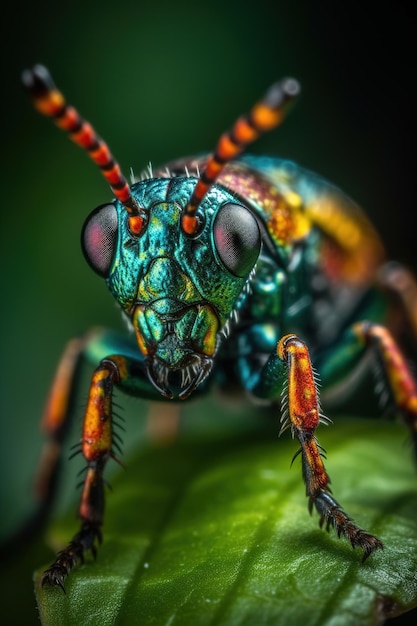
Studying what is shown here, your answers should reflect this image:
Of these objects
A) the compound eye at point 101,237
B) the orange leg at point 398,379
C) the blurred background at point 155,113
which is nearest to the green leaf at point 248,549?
the orange leg at point 398,379

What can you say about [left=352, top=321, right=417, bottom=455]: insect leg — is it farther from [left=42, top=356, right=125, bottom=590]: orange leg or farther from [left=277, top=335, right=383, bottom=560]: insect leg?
[left=42, top=356, right=125, bottom=590]: orange leg

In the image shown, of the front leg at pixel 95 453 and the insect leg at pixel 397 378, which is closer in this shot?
the front leg at pixel 95 453

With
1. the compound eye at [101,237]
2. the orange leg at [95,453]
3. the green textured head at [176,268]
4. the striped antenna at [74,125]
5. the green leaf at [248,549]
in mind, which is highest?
the striped antenna at [74,125]

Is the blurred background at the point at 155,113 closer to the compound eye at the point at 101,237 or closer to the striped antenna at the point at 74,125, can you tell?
the compound eye at the point at 101,237

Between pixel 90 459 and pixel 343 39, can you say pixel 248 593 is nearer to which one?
pixel 90 459

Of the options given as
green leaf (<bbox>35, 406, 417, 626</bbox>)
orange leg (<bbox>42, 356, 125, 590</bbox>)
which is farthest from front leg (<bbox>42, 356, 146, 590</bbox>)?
green leaf (<bbox>35, 406, 417, 626</bbox>)

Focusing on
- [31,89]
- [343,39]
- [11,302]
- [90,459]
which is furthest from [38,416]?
[343,39]
